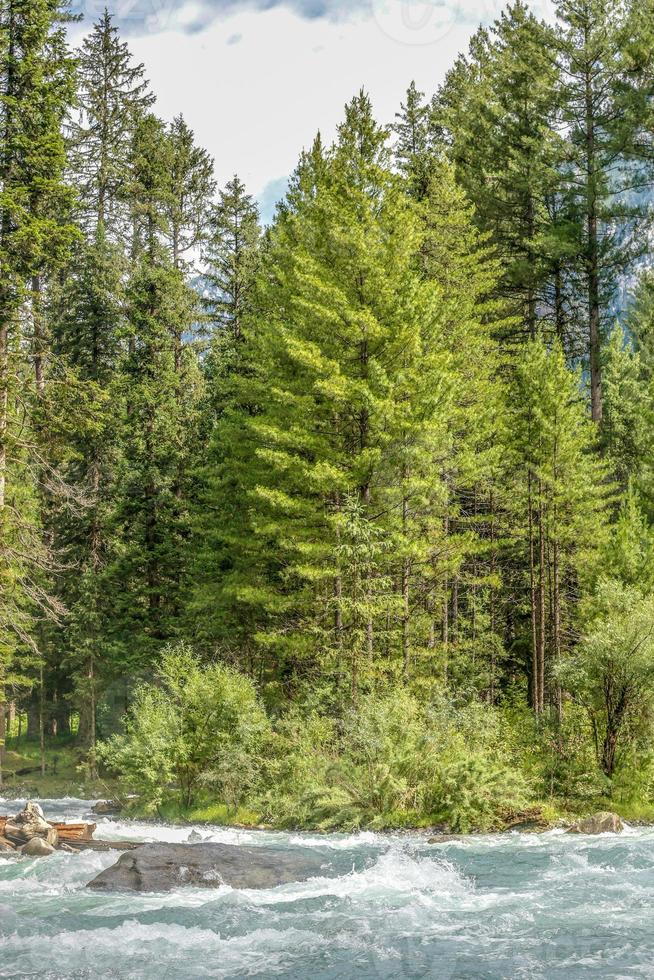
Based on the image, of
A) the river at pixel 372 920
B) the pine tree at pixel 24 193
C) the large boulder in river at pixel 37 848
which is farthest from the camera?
the pine tree at pixel 24 193

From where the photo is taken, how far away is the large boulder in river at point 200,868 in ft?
45.0

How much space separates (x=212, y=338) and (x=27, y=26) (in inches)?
831

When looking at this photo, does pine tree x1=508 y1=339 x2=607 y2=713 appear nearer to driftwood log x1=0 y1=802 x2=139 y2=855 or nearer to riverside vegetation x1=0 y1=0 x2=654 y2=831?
riverside vegetation x1=0 y1=0 x2=654 y2=831

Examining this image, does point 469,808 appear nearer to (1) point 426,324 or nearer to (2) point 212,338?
(1) point 426,324

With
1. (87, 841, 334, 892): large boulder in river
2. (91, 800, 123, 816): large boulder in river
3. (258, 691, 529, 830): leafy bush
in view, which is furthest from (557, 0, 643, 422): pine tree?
(87, 841, 334, 892): large boulder in river

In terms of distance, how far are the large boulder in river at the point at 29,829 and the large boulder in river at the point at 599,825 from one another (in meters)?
10.3

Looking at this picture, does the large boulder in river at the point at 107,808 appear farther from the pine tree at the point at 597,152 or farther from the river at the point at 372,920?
the pine tree at the point at 597,152

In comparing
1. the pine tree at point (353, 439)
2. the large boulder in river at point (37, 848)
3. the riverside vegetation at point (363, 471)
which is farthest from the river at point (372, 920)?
the pine tree at point (353, 439)

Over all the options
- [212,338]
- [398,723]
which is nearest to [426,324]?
[398,723]

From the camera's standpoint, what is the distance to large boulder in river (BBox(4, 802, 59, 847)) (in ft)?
58.0

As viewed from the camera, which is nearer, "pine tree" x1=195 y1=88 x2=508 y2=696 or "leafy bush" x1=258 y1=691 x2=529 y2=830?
"leafy bush" x1=258 y1=691 x2=529 y2=830

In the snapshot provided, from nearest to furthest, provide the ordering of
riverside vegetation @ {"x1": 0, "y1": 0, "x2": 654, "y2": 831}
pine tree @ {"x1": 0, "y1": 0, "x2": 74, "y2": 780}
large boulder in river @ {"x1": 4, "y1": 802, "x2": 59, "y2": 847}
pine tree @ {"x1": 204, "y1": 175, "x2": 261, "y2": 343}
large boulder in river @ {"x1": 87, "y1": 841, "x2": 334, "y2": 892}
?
1. large boulder in river @ {"x1": 87, "y1": 841, "x2": 334, "y2": 892}
2. large boulder in river @ {"x1": 4, "y1": 802, "x2": 59, "y2": 847}
3. riverside vegetation @ {"x1": 0, "y1": 0, "x2": 654, "y2": 831}
4. pine tree @ {"x1": 0, "y1": 0, "x2": 74, "y2": 780}
5. pine tree @ {"x1": 204, "y1": 175, "x2": 261, "y2": 343}

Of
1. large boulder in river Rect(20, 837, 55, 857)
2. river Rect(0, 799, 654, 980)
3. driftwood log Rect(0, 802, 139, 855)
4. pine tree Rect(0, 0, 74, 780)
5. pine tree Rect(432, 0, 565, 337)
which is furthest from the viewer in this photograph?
pine tree Rect(432, 0, 565, 337)

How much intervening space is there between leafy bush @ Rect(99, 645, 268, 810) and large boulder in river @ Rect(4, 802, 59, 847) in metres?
3.69
